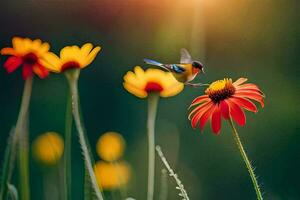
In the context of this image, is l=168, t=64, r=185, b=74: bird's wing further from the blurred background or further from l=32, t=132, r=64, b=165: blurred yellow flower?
the blurred background

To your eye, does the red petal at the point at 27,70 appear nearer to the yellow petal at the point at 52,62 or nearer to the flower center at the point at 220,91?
the yellow petal at the point at 52,62

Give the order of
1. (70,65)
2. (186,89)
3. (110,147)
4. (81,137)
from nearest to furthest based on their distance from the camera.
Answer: (81,137), (70,65), (110,147), (186,89)

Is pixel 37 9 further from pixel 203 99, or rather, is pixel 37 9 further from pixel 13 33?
pixel 203 99

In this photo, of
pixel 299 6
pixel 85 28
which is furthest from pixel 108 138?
pixel 299 6

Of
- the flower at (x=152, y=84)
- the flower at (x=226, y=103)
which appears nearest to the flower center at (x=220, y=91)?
the flower at (x=226, y=103)

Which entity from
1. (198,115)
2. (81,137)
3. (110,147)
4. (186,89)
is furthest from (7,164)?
(186,89)

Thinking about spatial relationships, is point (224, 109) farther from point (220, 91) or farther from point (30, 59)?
point (30, 59)

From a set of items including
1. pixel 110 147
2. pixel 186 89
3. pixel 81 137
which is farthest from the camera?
pixel 186 89

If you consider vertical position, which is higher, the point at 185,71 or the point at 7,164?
the point at 185,71
